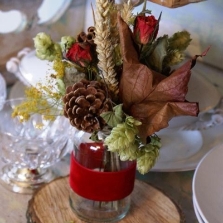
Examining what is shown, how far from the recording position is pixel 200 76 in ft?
3.04

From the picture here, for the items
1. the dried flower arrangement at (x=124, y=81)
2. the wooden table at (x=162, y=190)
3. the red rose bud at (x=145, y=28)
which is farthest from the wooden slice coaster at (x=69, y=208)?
the red rose bud at (x=145, y=28)

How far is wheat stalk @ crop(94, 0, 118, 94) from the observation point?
56 cm

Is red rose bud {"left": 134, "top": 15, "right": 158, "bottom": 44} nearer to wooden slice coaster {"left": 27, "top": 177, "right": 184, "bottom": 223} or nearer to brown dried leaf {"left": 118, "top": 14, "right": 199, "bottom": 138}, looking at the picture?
brown dried leaf {"left": 118, "top": 14, "right": 199, "bottom": 138}

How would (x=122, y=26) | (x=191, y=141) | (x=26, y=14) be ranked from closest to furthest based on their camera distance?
(x=122, y=26), (x=191, y=141), (x=26, y=14)

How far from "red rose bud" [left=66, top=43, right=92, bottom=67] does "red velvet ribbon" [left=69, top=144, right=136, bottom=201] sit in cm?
15

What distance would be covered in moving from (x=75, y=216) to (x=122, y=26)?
11.9 inches

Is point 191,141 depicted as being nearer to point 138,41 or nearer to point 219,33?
point 219,33

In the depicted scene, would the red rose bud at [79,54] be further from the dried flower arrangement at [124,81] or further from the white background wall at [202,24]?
the white background wall at [202,24]

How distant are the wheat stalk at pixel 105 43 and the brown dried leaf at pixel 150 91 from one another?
0.05 ft

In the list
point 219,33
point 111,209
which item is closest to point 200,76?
point 219,33

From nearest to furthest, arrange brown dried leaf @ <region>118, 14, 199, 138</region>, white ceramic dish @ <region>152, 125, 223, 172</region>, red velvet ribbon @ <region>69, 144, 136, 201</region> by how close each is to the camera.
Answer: brown dried leaf @ <region>118, 14, 199, 138</region>, red velvet ribbon @ <region>69, 144, 136, 201</region>, white ceramic dish @ <region>152, 125, 223, 172</region>

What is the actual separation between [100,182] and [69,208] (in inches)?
3.4

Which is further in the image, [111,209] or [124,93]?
[111,209]

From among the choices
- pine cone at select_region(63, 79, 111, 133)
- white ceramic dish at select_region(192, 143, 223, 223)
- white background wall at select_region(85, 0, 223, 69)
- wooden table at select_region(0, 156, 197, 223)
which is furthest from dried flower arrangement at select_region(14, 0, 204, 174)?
white background wall at select_region(85, 0, 223, 69)
